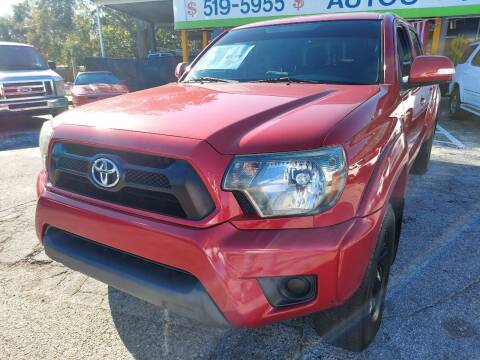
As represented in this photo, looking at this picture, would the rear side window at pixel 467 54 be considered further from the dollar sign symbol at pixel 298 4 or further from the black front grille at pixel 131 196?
the black front grille at pixel 131 196

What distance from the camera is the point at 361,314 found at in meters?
1.91

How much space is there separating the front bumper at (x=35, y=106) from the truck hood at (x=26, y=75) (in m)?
0.50

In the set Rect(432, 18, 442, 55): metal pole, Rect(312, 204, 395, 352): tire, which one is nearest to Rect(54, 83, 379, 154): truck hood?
Rect(312, 204, 395, 352): tire

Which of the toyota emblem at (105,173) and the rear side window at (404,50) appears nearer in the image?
the toyota emblem at (105,173)

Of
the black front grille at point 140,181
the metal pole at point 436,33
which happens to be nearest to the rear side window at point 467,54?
the metal pole at point 436,33

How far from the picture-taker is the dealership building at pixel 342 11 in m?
11.2

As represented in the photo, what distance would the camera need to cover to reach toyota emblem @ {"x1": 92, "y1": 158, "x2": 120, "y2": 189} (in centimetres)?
182

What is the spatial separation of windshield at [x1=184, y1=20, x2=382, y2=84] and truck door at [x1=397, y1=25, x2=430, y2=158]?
28cm

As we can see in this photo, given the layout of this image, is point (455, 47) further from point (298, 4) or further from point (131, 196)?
point (131, 196)

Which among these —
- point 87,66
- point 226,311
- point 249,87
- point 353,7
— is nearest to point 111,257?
point 226,311

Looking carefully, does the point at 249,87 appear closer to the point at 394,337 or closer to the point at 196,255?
the point at 196,255

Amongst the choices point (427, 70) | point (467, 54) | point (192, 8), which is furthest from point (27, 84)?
point (467, 54)

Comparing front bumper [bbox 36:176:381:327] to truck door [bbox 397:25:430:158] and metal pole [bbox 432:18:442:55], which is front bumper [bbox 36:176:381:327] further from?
metal pole [bbox 432:18:442:55]

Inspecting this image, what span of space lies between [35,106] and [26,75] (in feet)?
2.36
